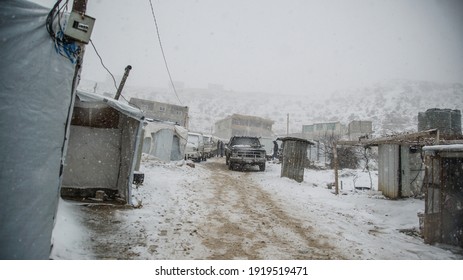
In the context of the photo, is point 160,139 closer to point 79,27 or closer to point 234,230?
point 234,230

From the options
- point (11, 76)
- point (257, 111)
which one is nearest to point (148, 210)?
point (11, 76)

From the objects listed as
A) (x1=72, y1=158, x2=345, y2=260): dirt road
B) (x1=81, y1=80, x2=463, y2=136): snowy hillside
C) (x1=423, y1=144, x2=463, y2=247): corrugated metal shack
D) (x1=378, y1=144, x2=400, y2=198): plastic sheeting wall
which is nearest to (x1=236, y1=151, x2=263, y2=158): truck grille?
(x1=378, y1=144, x2=400, y2=198): plastic sheeting wall

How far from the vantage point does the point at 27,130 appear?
2754 mm

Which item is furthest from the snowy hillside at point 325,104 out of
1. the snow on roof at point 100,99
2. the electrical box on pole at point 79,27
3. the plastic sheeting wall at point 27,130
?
the plastic sheeting wall at point 27,130

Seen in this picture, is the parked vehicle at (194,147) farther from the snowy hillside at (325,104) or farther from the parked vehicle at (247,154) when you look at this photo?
the snowy hillside at (325,104)

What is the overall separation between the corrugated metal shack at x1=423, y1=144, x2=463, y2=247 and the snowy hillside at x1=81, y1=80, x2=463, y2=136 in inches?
2250

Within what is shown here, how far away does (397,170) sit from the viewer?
9.85 metres

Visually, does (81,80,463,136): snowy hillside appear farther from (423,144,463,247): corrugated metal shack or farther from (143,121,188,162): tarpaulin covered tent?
(423,144,463,247): corrugated metal shack

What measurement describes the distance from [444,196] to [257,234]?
155 inches

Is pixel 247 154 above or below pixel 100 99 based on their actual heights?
below

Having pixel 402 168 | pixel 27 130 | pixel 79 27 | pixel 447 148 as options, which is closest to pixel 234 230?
pixel 27 130

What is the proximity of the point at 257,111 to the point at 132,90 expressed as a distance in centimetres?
5713

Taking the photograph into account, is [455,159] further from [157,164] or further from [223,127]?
[223,127]

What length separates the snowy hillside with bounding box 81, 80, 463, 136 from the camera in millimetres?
70938
